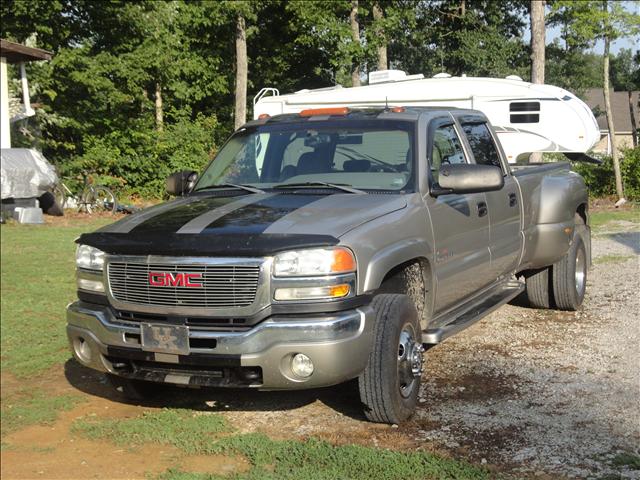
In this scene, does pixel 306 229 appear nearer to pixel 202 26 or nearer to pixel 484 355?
pixel 484 355

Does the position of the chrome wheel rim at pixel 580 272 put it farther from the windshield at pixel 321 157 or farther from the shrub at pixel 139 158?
the shrub at pixel 139 158

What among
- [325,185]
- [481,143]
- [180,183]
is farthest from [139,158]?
[325,185]

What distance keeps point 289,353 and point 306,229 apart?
27.6 inches

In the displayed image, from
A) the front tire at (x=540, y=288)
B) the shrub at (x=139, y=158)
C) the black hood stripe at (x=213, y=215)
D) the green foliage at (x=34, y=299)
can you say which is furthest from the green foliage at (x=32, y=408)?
the shrub at (x=139, y=158)

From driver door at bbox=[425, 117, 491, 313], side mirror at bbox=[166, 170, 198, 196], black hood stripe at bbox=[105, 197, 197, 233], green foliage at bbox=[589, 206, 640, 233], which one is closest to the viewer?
black hood stripe at bbox=[105, 197, 197, 233]

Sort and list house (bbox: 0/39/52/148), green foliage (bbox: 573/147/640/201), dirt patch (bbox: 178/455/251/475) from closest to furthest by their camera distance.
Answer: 1. dirt patch (bbox: 178/455/251/475)
2. house (bbox: 0/39/52/148)
3. green foliage (bbox: 573/147/640/201)

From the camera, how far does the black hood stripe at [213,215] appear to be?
15.1 feet

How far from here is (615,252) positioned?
38.3 feet

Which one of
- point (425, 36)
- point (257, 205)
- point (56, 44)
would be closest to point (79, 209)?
point (56, 44)

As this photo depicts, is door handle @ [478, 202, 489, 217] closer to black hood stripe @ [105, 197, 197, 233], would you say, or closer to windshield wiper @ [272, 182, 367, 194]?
windshield wiper @ [272, 182, 367, 194]

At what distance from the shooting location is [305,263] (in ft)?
14.0

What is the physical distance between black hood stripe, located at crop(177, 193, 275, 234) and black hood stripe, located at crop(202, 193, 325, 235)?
1.3 inches

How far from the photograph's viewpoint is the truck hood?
433 centimetres

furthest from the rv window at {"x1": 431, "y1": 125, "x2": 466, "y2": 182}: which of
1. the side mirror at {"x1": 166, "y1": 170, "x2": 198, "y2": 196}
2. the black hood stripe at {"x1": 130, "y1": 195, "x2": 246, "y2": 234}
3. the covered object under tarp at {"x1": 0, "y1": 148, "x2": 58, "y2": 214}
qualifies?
the covered object under tarp at {"x1": 0, "y1": 148, "x2": 58, "y2": 214}
